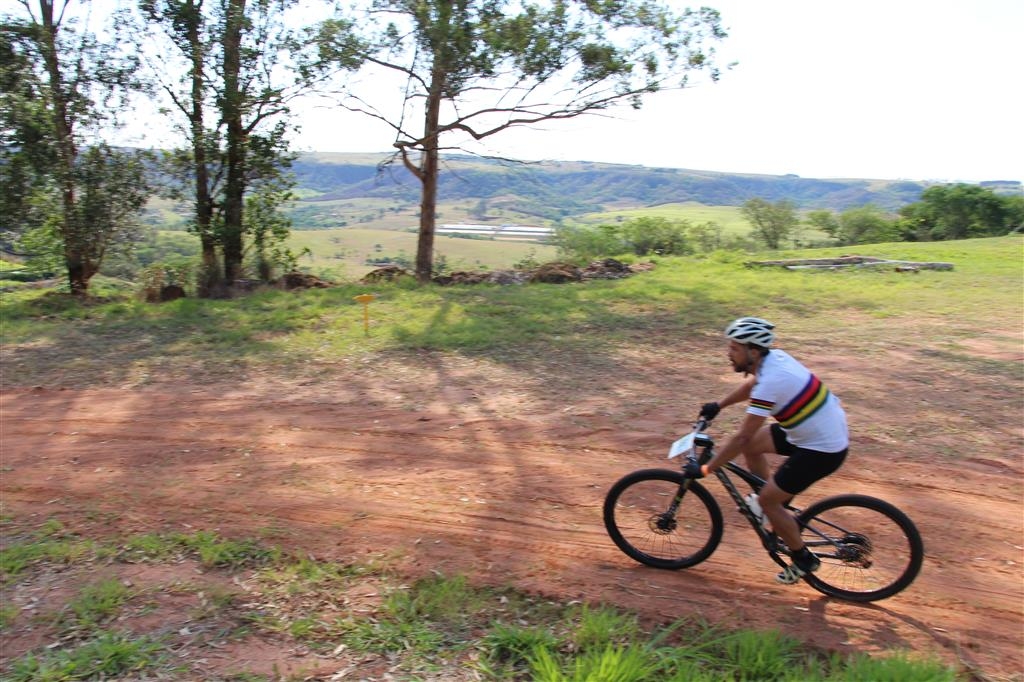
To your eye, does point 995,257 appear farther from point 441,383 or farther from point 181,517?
point 181,517

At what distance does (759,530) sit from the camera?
14.2ft

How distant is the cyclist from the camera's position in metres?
3.95

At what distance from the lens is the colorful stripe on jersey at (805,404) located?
13.0 ft

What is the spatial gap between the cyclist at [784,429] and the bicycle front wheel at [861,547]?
0.49 ft

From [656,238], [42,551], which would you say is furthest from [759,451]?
[656,238]

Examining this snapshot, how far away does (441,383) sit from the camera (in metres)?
8.80

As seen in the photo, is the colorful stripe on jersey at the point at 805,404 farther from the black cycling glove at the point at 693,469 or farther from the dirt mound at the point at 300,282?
the dirt mound at the point at 300,282

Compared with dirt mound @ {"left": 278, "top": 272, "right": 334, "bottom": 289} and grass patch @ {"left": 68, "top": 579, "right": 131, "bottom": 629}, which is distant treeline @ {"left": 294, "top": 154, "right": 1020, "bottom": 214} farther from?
grass patch @ {"left": 68, "top": 579, "right": 131, "bottom": 629}

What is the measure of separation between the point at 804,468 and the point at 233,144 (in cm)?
1421

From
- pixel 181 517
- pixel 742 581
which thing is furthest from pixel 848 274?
pixel 181 517

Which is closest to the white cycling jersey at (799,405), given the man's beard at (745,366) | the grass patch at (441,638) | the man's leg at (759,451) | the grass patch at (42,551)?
the man's beard at (745,366)

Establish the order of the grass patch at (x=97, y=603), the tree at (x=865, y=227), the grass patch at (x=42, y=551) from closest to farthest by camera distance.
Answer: the grass patch at (x=97, y=603) < the grass patch at (x=42, y=551) < the tree at (x=865, y=227)

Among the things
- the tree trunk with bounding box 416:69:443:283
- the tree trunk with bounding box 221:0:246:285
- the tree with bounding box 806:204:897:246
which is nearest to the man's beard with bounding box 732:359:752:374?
the tree trunk with bounding box 416:69:443:283

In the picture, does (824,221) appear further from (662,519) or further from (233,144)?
(662,519)
